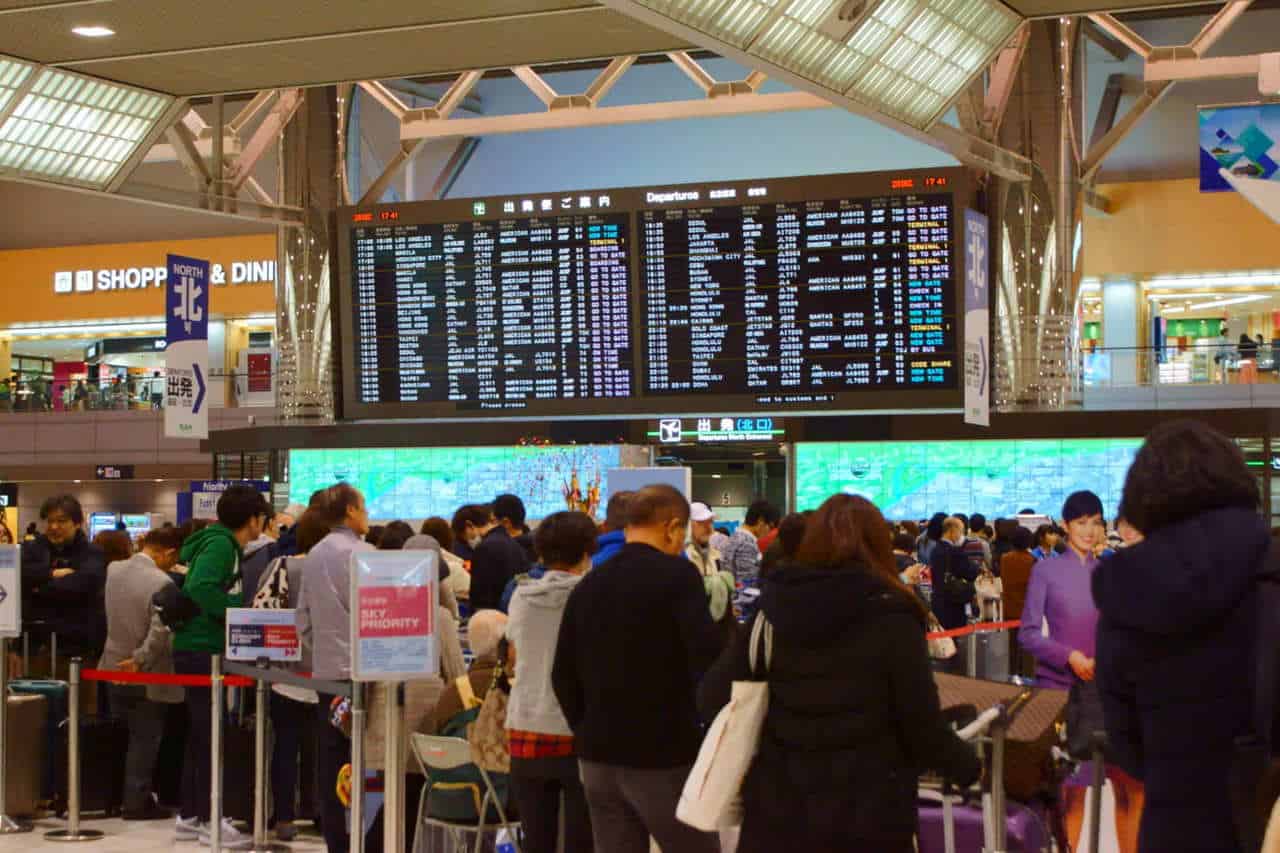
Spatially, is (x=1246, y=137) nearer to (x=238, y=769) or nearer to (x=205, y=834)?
(x=238, y=769)

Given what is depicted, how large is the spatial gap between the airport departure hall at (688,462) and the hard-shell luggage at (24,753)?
0.02 metres

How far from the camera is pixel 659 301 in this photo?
15.8m

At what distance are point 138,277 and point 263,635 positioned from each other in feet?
83.1

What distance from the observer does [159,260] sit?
31078mm

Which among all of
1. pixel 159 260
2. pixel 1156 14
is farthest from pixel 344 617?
pixel 159 260

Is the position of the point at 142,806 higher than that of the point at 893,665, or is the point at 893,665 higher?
the point at 893,665

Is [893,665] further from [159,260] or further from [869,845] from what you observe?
[159,260]

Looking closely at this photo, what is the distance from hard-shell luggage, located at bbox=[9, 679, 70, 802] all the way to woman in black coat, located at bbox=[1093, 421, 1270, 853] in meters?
6.92

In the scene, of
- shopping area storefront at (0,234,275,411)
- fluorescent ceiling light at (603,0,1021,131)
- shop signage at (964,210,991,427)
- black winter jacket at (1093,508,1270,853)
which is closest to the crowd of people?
black winter jacket at (1093,508,1270,853)

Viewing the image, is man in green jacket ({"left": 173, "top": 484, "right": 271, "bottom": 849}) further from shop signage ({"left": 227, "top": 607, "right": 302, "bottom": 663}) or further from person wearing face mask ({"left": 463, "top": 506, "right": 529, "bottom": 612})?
person wearing face mask ({"left": 463, "top": 506, "right": 529, "bottom": 612})

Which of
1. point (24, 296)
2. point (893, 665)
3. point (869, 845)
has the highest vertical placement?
point (24, 296)

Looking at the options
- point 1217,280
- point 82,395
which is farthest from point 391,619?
point 82,395

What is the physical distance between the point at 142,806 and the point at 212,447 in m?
9.95

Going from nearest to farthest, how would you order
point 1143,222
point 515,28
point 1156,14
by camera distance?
point 515,28
point 1156,14
point 1143,222
